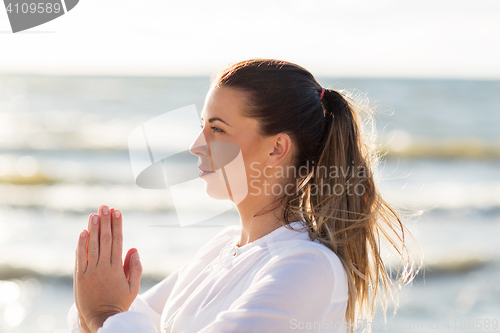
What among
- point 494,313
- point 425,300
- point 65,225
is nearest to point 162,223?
point 65,225

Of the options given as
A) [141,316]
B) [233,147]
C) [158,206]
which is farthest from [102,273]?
[158,206]

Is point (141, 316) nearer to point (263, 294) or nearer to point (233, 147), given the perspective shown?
point (263, 294)

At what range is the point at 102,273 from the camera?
1773 millimetres

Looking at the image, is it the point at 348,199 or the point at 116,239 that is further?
the point at 348,199

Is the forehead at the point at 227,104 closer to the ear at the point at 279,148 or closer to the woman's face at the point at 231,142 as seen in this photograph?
the woman's face at the point at 231,142

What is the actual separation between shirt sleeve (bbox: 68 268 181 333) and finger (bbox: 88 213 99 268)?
9.9 inches

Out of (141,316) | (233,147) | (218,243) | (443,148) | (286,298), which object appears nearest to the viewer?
(286,298)

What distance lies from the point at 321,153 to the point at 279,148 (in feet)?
0.71

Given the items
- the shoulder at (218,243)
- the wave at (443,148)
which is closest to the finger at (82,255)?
the shoulder at (218,243)

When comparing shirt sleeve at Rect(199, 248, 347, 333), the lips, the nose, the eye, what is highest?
the eye

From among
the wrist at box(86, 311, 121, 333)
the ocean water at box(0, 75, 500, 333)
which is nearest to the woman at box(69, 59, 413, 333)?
the wrist at box(86, 311, 121, 333)

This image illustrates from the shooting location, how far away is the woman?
1.76m

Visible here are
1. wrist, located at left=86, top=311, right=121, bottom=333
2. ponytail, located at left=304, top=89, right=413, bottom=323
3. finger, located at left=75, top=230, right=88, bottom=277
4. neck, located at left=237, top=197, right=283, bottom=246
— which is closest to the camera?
wrist, located at left=86, top=311, right=121, bottom=333

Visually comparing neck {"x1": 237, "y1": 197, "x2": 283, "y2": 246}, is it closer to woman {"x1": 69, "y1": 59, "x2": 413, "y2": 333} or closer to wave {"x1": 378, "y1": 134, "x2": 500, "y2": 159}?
woman {"x1": 69, "y1": 59, "x2": 413, "y2": 333}
